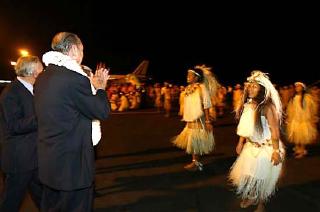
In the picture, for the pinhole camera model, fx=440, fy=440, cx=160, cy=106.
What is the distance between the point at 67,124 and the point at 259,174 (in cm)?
350

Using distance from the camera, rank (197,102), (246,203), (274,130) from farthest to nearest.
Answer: (197,102), (246,203), (274,130)

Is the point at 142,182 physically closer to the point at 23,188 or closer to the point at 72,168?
the point at 23,188

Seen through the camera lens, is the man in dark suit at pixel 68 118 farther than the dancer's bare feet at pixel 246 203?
No

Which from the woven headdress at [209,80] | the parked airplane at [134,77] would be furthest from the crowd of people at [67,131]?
the parked airplane at [134,77]

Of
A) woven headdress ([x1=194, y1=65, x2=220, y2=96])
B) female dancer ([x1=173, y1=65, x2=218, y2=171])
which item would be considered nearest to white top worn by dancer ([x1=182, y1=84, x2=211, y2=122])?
female dancer ([x1=173, y1=65, x2=218, y2=171])

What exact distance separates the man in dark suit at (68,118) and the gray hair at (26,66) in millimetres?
1120

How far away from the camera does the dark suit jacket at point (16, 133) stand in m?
4.73

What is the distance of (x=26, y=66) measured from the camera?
4.84 metres

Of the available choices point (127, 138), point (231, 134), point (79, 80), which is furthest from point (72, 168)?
point (231, 134)

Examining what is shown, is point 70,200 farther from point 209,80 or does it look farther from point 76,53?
point 209,80

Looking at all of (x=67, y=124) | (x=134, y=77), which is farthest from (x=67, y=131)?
(x=134, y=77)

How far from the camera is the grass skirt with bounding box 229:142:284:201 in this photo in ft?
20.3

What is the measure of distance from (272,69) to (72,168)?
200ft

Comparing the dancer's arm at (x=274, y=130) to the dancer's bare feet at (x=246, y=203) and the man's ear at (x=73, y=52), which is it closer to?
the dancer's bare feet at (x=246, y=203)
